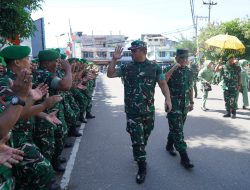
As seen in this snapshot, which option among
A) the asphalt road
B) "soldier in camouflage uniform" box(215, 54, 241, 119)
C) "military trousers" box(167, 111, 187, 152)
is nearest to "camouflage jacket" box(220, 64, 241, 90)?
"soldier in camouflage uniform" box(215, 54, 241, 119)

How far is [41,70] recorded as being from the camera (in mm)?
4625

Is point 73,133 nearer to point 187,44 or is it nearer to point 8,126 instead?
point 8,126

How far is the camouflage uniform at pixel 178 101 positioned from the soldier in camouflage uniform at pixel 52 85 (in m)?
1.73

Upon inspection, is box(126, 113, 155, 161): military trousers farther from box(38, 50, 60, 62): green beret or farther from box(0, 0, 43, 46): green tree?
box(0, 0, 43, 46): green tree

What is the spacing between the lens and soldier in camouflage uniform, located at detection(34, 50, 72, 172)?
428 centimetres

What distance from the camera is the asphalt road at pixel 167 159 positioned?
451 cm

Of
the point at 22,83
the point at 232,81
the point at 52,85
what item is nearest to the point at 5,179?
the point at 22,83

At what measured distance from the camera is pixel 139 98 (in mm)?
4668

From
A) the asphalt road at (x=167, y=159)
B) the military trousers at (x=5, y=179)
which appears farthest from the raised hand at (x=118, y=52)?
the military trousers at (x=5, y=179)

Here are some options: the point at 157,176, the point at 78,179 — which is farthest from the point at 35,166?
the point at 157,176

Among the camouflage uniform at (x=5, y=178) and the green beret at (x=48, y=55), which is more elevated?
the green beret at (x=48, y=55)

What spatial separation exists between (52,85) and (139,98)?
123 centimetres

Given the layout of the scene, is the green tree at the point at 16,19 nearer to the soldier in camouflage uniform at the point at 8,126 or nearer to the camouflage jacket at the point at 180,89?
the camouflage jacket at the point at 180,89

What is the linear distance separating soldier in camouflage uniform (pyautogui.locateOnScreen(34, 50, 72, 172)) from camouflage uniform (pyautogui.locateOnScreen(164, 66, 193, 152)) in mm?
1730
